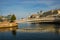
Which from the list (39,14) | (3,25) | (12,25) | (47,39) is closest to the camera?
(47,39)

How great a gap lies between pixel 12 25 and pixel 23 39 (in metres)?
29.9

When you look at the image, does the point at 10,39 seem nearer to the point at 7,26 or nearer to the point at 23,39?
the point at 23,39

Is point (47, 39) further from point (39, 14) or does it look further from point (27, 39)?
point (39, 14)

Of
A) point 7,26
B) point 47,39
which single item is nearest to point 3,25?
point 7,26

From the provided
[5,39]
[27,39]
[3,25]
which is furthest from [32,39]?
[3,25]

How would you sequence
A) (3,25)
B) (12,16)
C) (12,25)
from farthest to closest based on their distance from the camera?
(12,16) → (12,25) → (3,25)

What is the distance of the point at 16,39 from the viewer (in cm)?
2698

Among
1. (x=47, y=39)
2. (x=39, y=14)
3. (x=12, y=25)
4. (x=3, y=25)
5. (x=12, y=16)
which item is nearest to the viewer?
(x=47, y=39)

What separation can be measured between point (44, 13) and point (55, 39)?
4590 inches

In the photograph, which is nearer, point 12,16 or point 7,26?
point 7,26

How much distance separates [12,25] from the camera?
184 feet

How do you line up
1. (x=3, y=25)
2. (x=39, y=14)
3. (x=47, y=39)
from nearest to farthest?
1. (x=47, y=39)
2. (x=3, y=25)
3. (x=39, y=14)

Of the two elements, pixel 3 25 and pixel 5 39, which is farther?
pixel 3 25

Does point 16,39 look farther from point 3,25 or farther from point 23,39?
point 3,25
